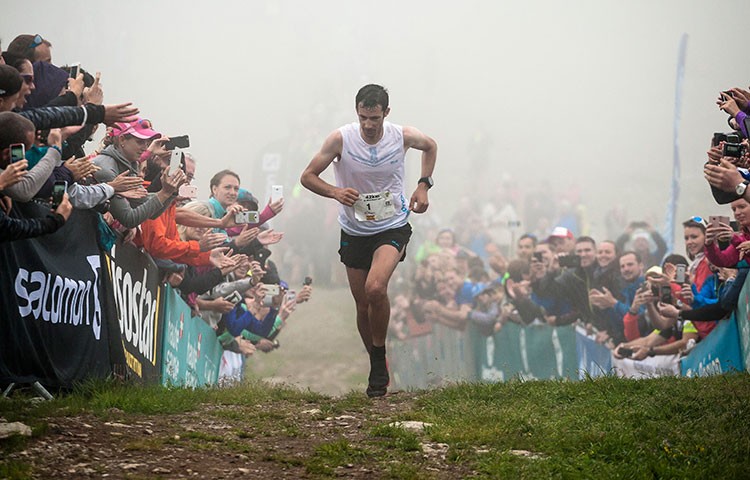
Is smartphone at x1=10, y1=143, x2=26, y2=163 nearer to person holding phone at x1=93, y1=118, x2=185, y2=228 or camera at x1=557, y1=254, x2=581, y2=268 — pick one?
person holding phone at x1=93, y1=118, x2=185, y2=228

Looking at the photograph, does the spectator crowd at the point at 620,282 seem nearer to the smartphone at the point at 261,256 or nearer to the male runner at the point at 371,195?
the male runner at the point at 371,195

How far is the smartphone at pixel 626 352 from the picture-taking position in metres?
15.6

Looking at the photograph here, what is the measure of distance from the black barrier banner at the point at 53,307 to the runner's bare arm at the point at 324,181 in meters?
1.81

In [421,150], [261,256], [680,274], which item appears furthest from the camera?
[261,256]

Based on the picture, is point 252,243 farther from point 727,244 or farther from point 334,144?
point 727,244

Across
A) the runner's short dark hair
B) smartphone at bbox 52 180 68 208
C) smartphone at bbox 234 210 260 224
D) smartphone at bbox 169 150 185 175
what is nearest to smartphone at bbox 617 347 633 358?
smartphone at bbox 234 210 260 224

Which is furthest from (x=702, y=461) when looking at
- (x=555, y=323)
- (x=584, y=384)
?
(x=555, y=323)

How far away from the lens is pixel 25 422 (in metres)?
5.93

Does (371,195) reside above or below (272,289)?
above

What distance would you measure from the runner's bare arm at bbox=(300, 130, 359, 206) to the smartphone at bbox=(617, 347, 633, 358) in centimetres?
790

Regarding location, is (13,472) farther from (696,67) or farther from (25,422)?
(696,67)

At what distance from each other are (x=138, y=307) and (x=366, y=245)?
222cm

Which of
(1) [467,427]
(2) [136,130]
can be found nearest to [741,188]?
(1) [467,427]

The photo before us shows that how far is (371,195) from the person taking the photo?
29.5 feet
